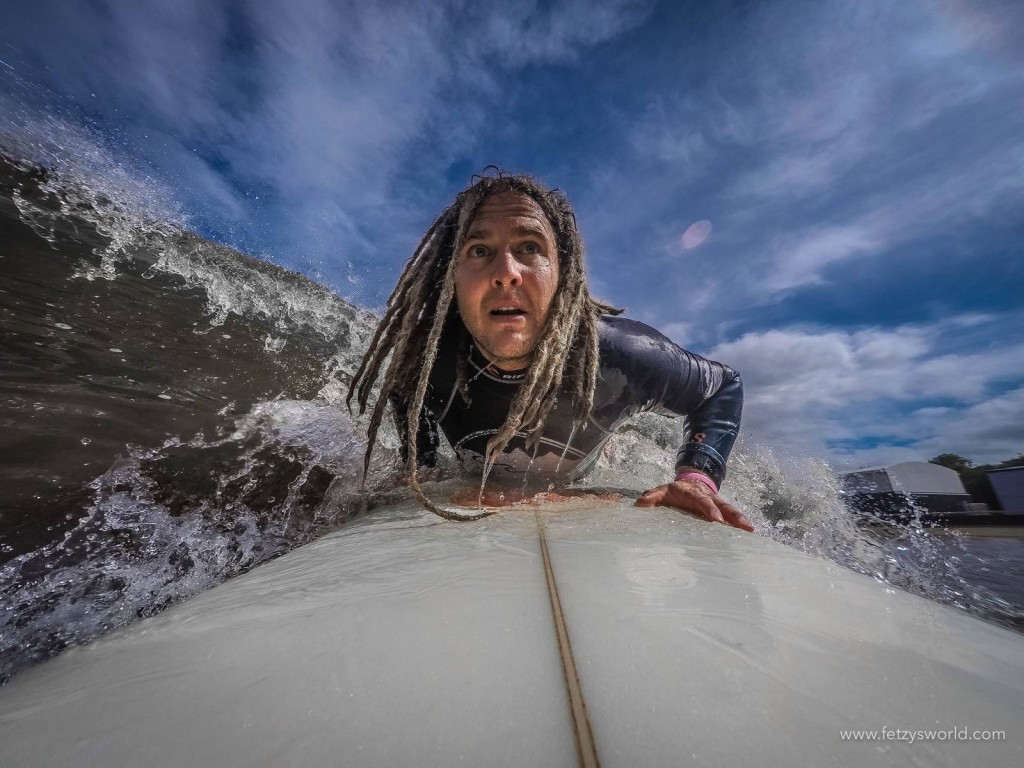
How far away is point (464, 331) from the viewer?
199cm

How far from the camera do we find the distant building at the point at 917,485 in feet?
13.5

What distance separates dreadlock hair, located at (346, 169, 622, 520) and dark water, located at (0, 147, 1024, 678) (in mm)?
540

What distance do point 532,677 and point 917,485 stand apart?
7487mm

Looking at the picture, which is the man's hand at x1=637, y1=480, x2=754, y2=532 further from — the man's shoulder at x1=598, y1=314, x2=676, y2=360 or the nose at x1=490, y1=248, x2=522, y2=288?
the nose at x1=490, y1=248, x2=522, y2=288

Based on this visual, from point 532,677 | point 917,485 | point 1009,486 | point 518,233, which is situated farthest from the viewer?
point 1009,486

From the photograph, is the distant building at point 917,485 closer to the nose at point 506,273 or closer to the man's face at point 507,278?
the man's face at point 507,278

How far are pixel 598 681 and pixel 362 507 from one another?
1.60 m

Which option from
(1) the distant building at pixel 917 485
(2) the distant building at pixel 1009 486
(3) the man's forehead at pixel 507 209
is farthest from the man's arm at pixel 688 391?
(2) the distant building at pixel 1009 486

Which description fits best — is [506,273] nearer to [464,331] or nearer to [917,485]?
[464,331]

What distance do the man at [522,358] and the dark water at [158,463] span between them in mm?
552

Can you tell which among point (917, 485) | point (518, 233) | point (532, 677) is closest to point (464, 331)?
point (518, 233)

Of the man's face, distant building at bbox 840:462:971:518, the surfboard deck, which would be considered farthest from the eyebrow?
distant building at bbox 840:462:971:518

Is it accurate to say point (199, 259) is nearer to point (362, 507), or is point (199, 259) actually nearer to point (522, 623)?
point (362, 507)

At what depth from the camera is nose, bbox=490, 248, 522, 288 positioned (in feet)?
5.66
